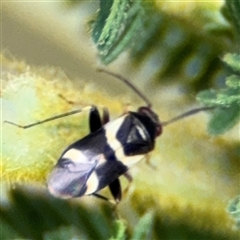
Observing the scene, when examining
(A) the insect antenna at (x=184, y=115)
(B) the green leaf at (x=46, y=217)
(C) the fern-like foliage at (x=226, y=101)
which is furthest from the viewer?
(A) the insect antenna at (x=184, y=115)

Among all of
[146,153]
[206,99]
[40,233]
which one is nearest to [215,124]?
[206,99]

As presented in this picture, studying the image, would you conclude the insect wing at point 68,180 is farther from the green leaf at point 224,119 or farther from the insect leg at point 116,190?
the green leaf at point 224,119

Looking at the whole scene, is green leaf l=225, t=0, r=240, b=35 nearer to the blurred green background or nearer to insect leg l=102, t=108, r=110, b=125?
the blurred green background

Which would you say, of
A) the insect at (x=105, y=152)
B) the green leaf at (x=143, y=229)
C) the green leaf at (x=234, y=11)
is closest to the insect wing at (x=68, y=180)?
the insect at (x=105, y=152)

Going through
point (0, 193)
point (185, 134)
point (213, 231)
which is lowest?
point (213, 231)

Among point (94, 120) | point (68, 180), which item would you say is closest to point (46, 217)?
point (68, 180)

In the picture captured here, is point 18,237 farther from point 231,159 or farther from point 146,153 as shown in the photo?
point 231,159

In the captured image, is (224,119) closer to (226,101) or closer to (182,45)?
(226,101)

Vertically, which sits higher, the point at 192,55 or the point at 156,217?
the point at 192,55
